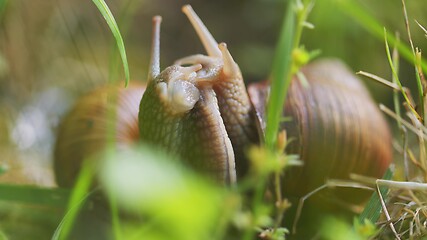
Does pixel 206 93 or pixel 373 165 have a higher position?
pixel 206 93

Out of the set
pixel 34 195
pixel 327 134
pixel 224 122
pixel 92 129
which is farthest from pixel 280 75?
pixel 92 129

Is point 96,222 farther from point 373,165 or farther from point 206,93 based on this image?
point 373,165

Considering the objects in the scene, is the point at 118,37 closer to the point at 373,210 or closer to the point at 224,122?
the point at 224,122

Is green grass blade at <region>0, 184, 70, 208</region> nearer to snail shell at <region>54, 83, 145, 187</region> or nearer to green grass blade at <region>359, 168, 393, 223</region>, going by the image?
snail shell at <region>54, 83, 145, 187</region>

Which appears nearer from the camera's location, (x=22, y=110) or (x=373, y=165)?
(x=373, y=165)

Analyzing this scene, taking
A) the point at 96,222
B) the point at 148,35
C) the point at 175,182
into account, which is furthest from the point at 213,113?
the point at 148,35

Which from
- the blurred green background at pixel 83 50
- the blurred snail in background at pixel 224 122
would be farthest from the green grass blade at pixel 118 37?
the blurred green background at pixel 83 50

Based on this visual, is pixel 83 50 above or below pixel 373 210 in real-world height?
below
